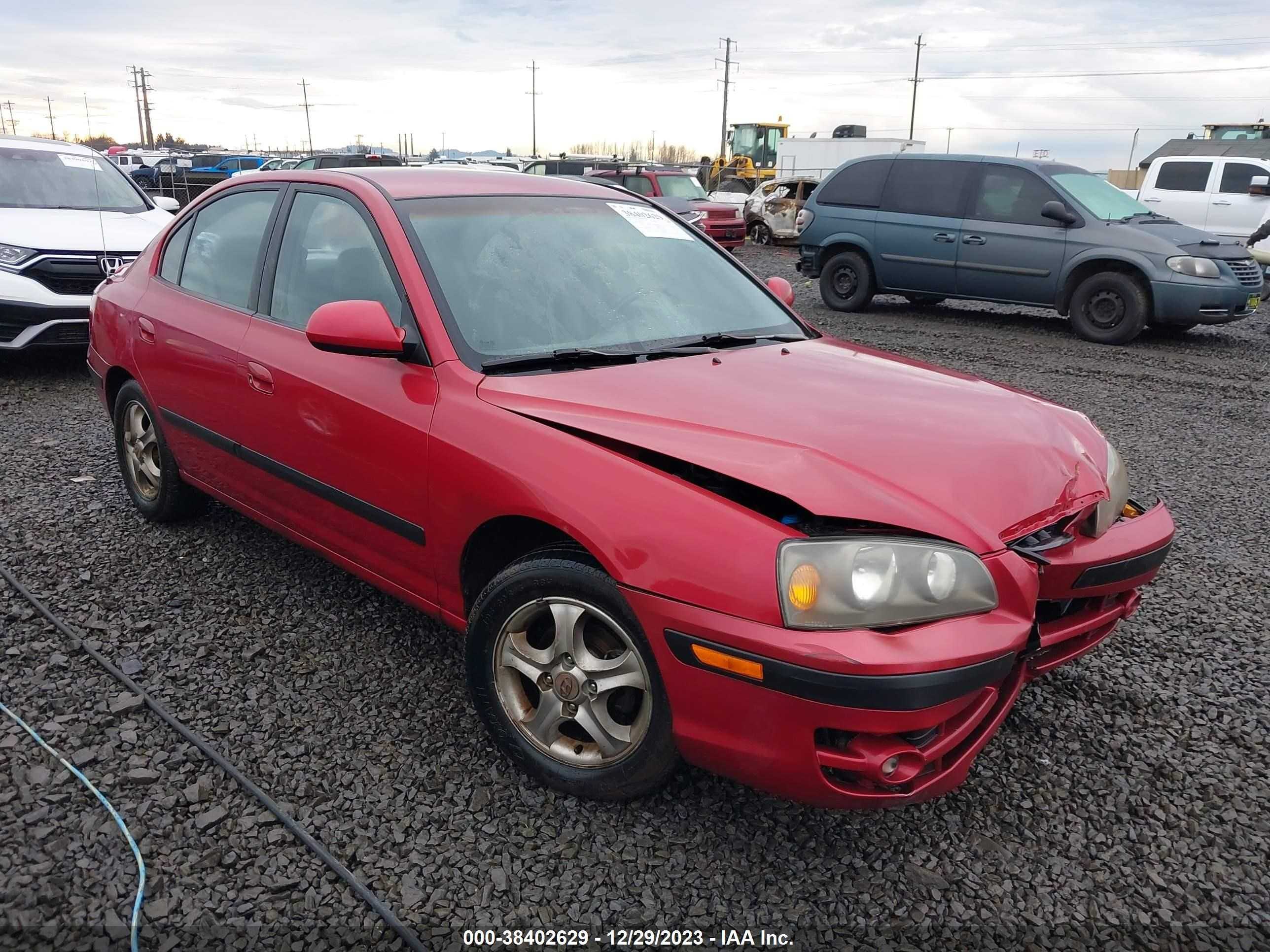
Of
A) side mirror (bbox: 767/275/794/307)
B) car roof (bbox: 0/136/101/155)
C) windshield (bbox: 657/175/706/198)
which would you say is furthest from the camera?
windshield (bbox: 657/175/706/198)

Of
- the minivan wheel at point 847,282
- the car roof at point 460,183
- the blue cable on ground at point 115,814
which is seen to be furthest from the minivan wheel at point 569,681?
Answer: the minivan wheel at point 847,282

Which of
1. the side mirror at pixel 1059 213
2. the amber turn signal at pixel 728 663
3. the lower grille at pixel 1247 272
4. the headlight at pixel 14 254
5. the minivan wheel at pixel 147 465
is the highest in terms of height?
the side mirror at pixel 1059 213

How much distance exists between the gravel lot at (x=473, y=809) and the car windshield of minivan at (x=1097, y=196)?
7.15 m

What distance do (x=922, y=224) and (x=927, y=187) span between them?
44 cm

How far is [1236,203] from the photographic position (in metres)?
15.0

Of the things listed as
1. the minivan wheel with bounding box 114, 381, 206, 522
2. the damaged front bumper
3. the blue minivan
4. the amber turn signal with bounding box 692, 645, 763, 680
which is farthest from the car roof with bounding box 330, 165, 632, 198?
the blue minivan

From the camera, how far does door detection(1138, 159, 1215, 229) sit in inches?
602

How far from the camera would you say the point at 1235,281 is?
934 cm

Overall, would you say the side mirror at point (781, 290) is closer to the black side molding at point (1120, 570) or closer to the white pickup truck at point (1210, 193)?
the black side molding at point (1120, 570)

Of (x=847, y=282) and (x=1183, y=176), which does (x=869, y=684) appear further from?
(x=1183, y=176)

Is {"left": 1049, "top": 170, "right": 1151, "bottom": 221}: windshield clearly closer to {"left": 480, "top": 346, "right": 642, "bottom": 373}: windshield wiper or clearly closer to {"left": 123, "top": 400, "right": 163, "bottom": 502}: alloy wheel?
{"left": 480, "top": 346, "right": 642, "bottom": 373}: windshield wiper

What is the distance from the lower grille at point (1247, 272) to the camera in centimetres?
956

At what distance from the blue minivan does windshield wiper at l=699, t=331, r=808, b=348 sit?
7761 millimetres

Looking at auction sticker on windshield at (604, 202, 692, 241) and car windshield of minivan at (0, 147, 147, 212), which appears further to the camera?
car windshield of minivan at (0, 147, 147, 212)
